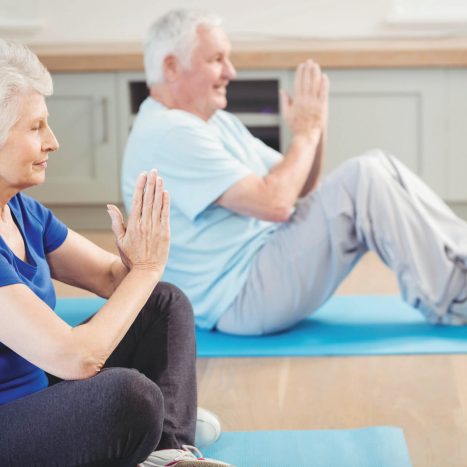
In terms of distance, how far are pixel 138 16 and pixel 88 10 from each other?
0.25 m

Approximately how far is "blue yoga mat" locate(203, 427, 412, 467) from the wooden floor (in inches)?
2.0

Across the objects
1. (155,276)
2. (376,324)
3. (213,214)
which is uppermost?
(155,276)

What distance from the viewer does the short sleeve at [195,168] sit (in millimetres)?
2889

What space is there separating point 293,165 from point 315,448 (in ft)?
3.66

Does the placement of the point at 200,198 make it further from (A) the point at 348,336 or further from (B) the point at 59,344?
(B) the point at 59,344

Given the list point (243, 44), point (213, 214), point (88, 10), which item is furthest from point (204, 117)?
point (88, 10)

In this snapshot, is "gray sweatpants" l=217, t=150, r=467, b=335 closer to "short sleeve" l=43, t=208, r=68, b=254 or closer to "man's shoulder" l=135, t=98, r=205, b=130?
"man's shoulder" l=135, t=98, r=205, b=130

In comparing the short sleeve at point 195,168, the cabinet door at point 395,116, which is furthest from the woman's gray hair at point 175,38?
the cabinet door at point 395,116

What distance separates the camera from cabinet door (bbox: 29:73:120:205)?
4766 millimetres

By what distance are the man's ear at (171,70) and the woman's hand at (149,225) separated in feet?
4.30

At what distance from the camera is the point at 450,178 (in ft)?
15.4

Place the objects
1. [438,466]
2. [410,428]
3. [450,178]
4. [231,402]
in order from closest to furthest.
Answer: [438,466] → [410,428] → [231,402] → [450,178]

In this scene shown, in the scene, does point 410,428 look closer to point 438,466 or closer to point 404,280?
point 438,466

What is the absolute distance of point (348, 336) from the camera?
118 inches
